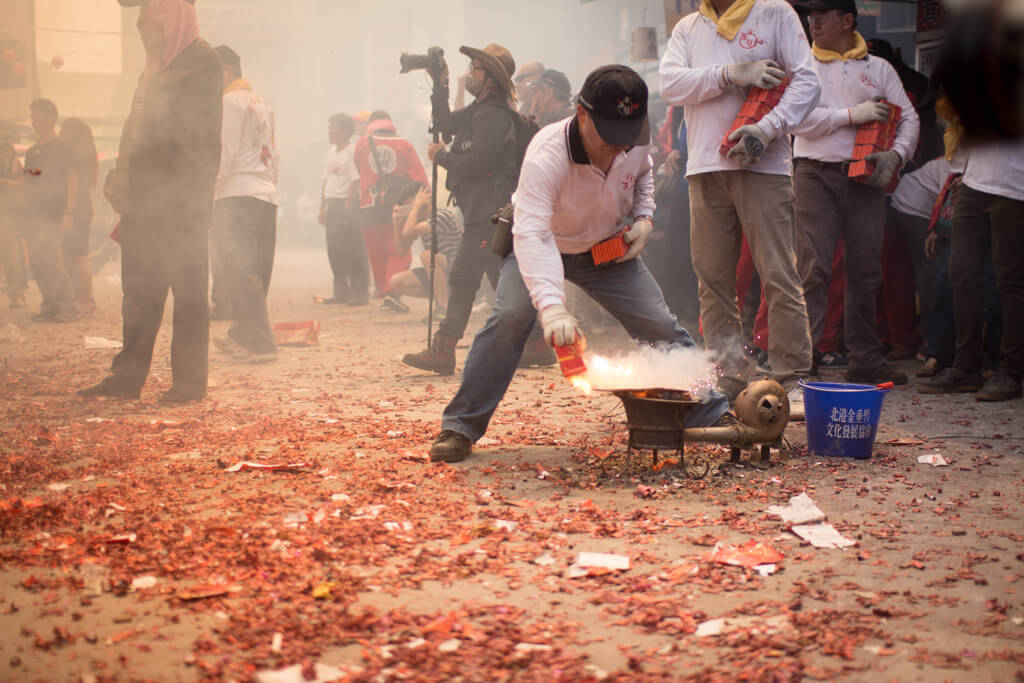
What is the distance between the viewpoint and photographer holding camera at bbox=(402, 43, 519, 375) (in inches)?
279

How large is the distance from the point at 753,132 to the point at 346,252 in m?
8.60

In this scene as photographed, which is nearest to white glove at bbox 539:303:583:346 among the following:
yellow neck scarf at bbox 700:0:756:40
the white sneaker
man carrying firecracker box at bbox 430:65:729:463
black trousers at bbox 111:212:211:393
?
man carrying firecracker box at bbox 430:65:729:463

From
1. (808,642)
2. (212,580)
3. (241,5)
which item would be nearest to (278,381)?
(212,580)

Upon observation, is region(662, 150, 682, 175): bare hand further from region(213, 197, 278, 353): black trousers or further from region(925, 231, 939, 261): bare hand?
region(213, 197, 278, 353): black trousers

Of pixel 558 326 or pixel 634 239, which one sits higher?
pixel 634 239

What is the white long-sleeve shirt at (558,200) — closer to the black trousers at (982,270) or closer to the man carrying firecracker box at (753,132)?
the man carrying firecracker box at (753,132)

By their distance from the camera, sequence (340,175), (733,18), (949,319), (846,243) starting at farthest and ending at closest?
1. (340,175)
2. (949,319)
3. (846,243)
4. (733,18)

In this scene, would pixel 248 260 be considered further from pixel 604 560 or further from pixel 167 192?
pixel 604 560

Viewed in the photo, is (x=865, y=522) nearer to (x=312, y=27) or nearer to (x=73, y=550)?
(x=73, y=550)

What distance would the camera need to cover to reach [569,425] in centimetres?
552

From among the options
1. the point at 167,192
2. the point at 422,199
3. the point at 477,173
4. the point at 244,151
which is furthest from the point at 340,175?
the point at 167,192

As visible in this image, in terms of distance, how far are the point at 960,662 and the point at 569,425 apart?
319 cm

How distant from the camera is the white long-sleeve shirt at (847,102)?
623cm

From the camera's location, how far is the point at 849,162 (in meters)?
6.24
